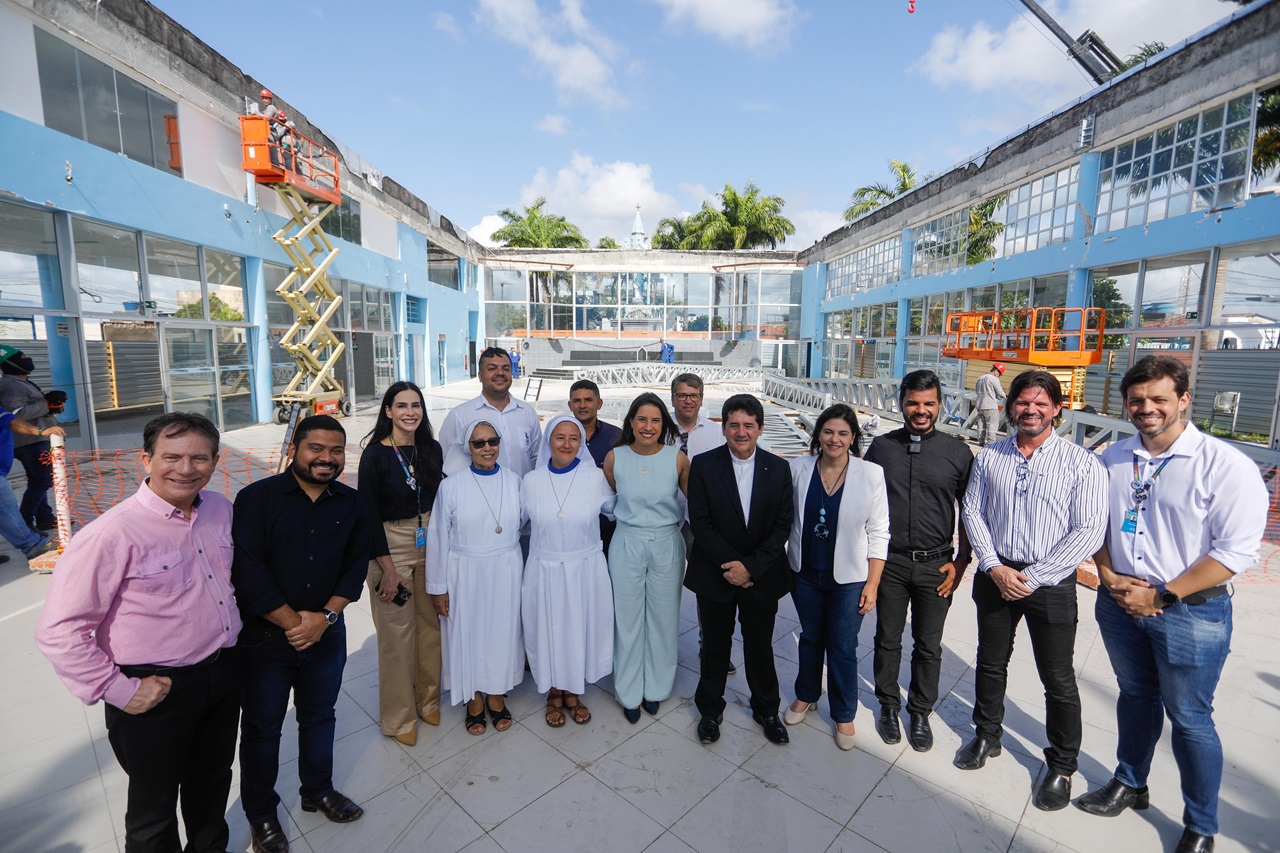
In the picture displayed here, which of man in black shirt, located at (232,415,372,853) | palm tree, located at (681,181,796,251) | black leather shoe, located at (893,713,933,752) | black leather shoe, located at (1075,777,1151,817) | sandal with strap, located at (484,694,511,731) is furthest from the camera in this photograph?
palm tree, located at (681,181,796,251)

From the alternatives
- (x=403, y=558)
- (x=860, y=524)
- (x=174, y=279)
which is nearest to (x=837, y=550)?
(x=860, y=524)

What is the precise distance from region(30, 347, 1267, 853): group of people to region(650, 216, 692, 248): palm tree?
32.6 m

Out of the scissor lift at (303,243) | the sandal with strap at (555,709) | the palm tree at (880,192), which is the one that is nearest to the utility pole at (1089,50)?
the palm tree at (880,192)

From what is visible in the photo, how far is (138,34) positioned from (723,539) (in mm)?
12304

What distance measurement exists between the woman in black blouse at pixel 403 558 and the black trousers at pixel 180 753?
78 centimetres

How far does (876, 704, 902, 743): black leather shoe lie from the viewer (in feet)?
9.98

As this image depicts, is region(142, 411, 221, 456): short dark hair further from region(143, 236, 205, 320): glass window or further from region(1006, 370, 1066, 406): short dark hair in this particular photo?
region(143, 236, 205, 320): glass window

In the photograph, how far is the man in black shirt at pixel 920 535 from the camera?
113 inches

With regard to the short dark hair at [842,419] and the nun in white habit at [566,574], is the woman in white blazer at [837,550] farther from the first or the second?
the nun in white habit at [566,574]

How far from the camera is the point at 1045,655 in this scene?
8.67 feet

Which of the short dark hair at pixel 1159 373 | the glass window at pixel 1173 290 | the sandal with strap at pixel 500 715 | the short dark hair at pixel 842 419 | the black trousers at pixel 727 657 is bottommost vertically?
the sandal with strap at pixel 500 715

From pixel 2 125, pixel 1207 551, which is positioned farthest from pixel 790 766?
pixel 2 125

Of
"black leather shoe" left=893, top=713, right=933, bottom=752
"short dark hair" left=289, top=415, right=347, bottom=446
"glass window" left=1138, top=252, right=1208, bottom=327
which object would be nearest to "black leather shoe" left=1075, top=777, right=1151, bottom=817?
"black leather shoe" left=893, top=713, right=933, bottom=752

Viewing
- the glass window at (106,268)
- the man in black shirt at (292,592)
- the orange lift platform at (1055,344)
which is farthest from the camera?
the orange lift platform at (1055,344)
